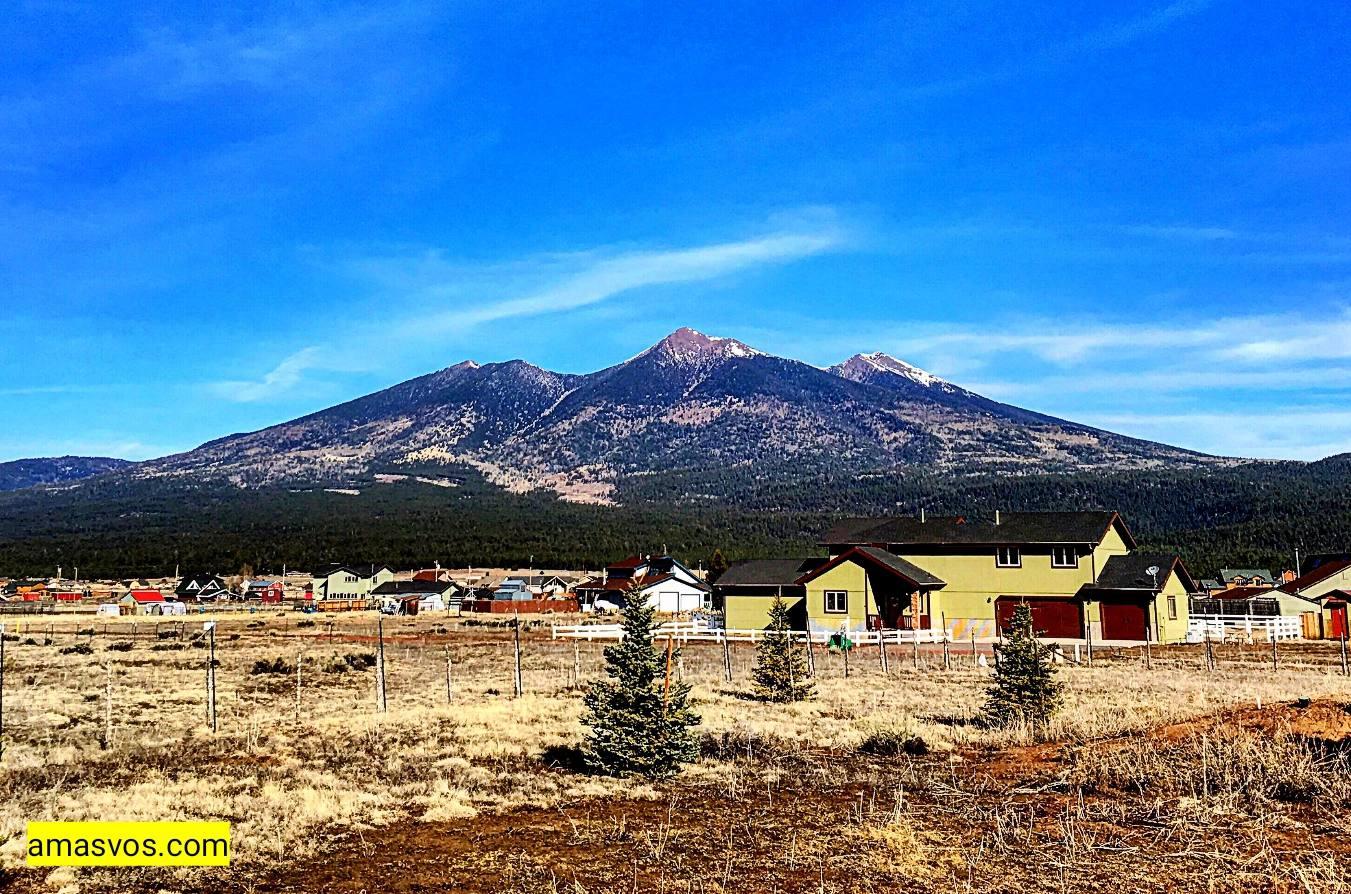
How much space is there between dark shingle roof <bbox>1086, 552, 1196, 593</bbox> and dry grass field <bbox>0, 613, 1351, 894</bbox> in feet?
78.1

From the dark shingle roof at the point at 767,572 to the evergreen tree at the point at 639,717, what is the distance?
39549mm

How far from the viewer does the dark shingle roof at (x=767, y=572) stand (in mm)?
59250

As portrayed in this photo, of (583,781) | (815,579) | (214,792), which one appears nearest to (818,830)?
(583,781)

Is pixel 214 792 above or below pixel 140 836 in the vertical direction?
below

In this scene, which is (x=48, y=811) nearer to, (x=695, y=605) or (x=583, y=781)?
(x=583, y=781)

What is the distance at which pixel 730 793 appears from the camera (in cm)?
1609

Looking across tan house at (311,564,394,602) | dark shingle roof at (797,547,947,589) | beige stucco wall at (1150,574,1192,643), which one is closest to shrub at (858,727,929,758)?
dark shingle roof at (797,547,947,589)

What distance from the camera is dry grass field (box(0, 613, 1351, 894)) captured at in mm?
11672

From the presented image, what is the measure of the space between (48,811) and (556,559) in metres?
148

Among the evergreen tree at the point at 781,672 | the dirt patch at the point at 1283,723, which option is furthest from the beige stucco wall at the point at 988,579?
the dirt patch at the point at 1283,723

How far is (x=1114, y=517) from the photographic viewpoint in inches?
2251

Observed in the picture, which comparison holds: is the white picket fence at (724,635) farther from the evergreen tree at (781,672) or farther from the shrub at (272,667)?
the evergreen tree at (781,672)

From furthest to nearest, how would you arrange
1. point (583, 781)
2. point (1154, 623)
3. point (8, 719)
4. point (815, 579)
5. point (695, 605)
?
point (695, 605) → point (815, 579) → point (1154, 623) → point (8, 719) → point (583, 781)

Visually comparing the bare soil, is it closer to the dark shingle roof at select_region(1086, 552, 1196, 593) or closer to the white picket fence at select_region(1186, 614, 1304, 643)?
the dark shingle roof at select_region(1086, 552, 1196, 593)
